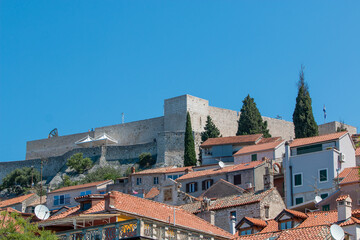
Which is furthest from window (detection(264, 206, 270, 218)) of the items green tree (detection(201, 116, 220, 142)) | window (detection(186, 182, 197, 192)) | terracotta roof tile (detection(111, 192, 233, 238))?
green tree (detection(201, 116, 220, 142))

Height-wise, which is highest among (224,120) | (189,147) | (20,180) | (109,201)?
(224,120)

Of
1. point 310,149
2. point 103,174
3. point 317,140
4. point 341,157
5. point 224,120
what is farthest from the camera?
point 224,120

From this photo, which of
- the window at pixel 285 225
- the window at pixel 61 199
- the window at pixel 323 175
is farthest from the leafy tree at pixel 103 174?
the window at pixel 285 225

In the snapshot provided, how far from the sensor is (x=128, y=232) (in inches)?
841

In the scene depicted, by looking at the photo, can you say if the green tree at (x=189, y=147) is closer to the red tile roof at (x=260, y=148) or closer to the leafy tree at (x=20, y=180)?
the red tile roof at (x=260, y=148)

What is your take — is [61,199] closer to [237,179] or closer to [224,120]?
[237,179]

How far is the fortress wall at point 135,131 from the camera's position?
9425 cm

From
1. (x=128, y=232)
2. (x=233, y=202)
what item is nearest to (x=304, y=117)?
(x=233, y=202)

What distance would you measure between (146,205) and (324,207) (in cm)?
1565

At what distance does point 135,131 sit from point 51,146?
1559cm

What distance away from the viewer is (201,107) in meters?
91.4

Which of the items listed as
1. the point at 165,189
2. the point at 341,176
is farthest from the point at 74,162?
the point at 341,176

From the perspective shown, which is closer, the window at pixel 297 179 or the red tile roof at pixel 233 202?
the red tile roof at pixel 233 202

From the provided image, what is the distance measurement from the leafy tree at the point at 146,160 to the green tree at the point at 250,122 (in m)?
13.8
